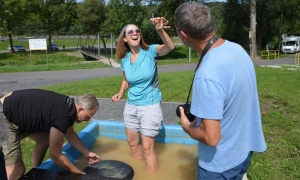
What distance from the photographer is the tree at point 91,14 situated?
39.8 meters

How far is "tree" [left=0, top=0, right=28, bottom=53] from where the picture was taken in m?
30.6

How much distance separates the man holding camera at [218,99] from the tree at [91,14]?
131ft

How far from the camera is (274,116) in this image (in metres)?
6.02

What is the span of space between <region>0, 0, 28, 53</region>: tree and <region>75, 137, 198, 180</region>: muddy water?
30.0m

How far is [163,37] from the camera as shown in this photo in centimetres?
342

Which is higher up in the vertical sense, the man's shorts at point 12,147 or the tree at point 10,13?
the tree at point 10,13

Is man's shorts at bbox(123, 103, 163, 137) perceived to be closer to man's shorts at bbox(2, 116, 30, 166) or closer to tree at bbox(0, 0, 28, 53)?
man's shorts at bbox(2, 116, 30, 166)

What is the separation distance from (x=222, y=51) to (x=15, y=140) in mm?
2336

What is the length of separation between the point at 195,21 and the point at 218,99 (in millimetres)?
474

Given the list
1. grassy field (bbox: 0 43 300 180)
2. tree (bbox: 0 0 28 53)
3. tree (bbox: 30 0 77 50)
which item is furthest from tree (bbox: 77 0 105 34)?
grassy field (bbox: 0 43 300 180)

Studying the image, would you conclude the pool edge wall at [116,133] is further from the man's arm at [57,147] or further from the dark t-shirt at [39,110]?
the dark t-shirt at [39,110]

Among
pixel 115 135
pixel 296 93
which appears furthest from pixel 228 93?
pixel 296 93

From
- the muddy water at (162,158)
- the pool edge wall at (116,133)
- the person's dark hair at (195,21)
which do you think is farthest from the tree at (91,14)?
the person's dark hair at (195,21)

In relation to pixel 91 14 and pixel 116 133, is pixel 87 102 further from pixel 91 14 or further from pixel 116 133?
pixel 91 14
